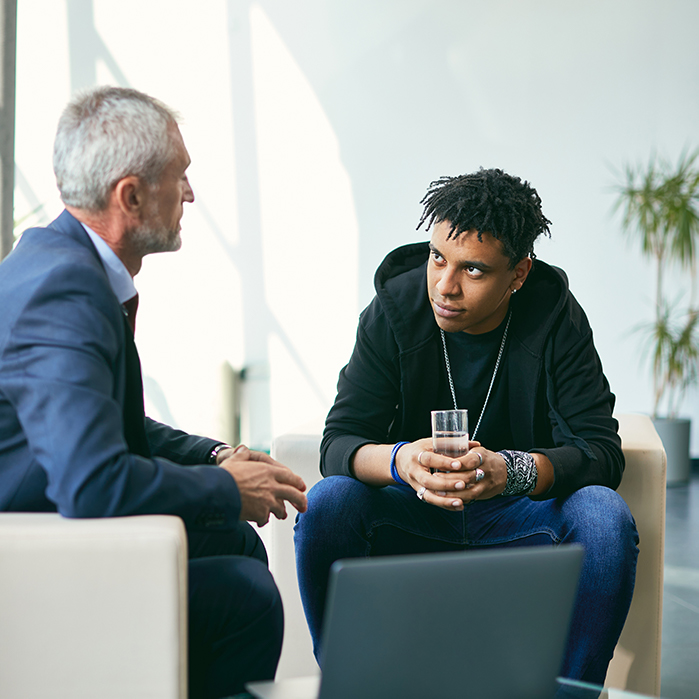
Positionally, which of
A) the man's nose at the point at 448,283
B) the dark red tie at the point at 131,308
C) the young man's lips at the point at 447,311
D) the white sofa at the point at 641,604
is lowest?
the white sofa at the point at 641,604

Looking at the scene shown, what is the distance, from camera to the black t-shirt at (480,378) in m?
1.81

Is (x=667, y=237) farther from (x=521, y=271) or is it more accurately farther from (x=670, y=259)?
(x=521, y=271)

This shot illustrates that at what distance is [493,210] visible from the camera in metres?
1.64

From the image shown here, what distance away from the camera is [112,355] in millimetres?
1111

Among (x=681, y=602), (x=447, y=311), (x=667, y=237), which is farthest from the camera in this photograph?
(x=667, y=237)

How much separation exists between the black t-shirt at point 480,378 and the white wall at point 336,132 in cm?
296

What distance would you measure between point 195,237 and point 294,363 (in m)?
1.02

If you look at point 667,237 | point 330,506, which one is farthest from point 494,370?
point 667,237

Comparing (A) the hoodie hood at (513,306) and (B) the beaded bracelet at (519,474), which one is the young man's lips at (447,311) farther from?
(B) the beaded bracelet at (519,474)

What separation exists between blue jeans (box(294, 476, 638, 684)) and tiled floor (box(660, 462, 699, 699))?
1.61 feet

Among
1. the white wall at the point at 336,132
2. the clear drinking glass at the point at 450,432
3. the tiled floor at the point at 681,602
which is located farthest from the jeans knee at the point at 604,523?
the white wall at the point at 336,132

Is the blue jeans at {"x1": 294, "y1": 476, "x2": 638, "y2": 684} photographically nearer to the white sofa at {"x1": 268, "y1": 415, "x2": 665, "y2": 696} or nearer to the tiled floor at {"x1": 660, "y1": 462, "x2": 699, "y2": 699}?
the white sofa at {"x1": 268, "y1": 415, "x2": 665, "y2": 696}

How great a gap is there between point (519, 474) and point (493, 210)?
58 cm

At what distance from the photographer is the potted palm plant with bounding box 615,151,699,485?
4.30m
